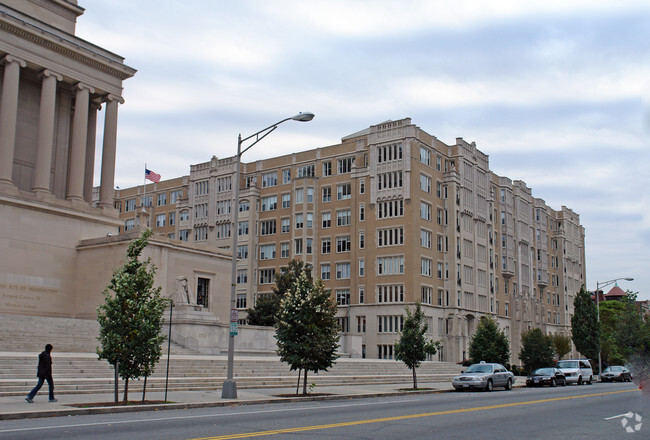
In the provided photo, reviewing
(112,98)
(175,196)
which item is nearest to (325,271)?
(175,196)

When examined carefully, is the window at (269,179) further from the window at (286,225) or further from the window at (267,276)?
the window at (267,276)

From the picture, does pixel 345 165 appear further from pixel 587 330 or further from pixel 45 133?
pixel 45 133

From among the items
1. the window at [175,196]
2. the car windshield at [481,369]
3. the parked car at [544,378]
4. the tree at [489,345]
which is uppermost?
the window at [175,196]

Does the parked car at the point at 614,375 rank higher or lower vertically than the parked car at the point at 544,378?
lower

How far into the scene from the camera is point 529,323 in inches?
3718

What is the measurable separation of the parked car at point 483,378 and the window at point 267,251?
2024 inches

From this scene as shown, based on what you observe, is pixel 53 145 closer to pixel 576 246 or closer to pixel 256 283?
pixel 256 283

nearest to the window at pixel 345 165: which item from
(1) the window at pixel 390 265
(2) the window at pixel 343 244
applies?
(2) the window at pixel 343 244

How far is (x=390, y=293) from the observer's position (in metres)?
71.6

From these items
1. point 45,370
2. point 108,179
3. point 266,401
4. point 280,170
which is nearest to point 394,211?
point 280,170

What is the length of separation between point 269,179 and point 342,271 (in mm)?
18363

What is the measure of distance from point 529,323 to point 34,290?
72854mm

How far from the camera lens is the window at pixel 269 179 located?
283 ft

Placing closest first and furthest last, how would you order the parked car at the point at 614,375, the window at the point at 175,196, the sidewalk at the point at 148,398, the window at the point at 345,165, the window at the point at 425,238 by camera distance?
the sidewalk at the point at 148,398, the parked car at the point at 614,375, the window at the point at 425,238, the window at the point at 345,165, the window at the point at 175,196
